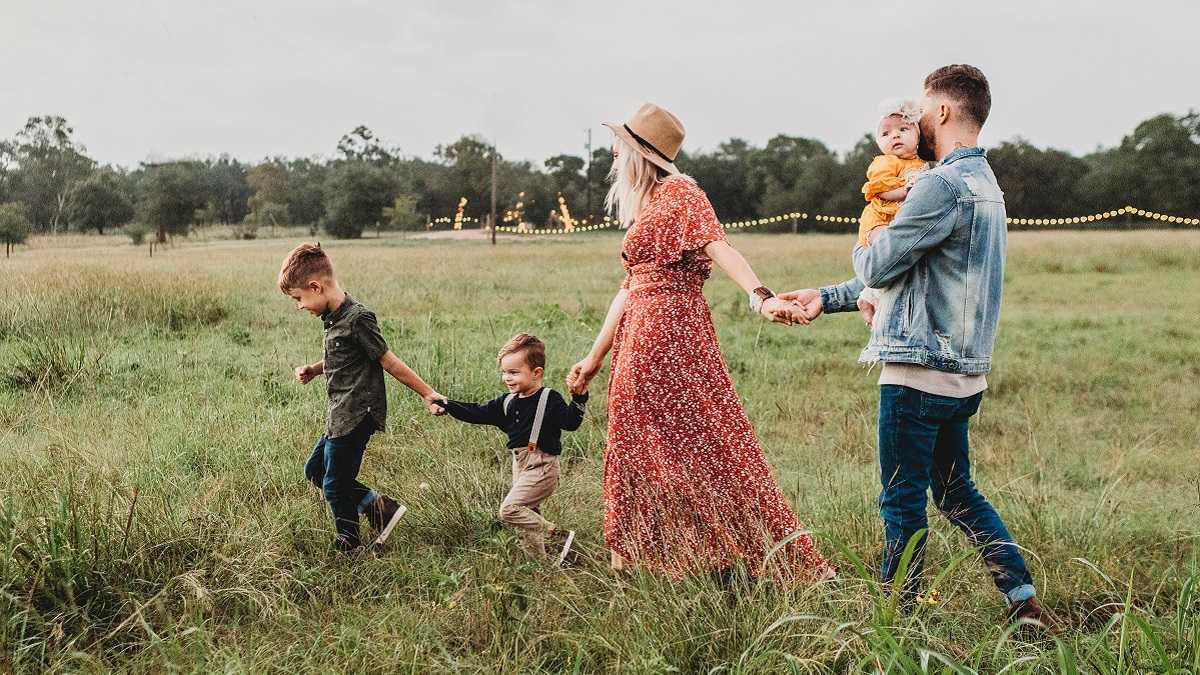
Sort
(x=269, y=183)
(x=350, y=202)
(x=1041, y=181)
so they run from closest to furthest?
(x=269, y=183) → (x=350, y=202) → (x=1041, y=181)

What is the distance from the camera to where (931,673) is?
2.57m

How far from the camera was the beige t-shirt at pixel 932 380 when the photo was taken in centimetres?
310

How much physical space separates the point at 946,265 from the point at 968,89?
607 mm

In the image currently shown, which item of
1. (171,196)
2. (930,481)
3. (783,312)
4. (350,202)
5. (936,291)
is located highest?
(350,202)

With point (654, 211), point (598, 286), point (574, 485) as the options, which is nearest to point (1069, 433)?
point (574, 485)

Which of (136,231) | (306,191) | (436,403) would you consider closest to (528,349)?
(436,403)

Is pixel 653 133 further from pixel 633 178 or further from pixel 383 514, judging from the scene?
pixel 383 514

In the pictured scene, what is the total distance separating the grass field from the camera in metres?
2.90

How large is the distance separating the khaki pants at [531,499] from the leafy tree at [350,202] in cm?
2805

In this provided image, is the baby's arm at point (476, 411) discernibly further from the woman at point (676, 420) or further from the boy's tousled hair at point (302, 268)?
the boy's tousled hair at point (302, 268)

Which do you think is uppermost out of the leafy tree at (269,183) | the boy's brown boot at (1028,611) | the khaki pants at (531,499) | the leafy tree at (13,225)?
the leafy tree at (269,183)

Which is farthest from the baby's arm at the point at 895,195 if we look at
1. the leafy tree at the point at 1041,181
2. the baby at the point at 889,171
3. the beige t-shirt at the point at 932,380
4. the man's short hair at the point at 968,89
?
the leafy tree at the point at 1041,181

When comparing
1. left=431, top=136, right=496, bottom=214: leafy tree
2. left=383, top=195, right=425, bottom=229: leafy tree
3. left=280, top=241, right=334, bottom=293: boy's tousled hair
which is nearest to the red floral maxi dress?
left=280, top=241, right=334, bottom=293: boy's tousled hair

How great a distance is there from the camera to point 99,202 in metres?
12.5
